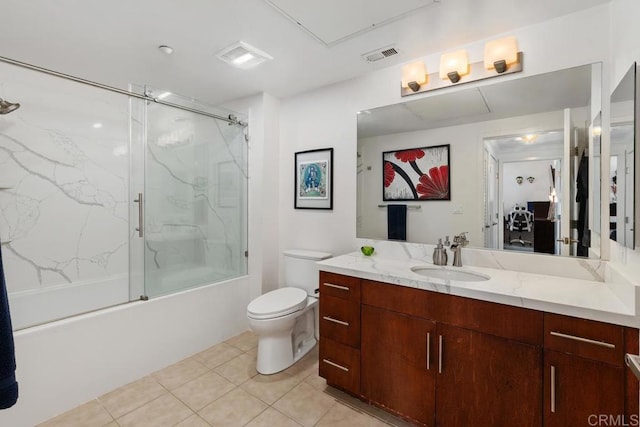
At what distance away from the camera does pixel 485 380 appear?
129 centimetres

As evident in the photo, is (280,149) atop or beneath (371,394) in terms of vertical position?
atop

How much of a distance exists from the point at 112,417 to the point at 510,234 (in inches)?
102

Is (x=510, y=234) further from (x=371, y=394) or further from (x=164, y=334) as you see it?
(x=164, y=334)

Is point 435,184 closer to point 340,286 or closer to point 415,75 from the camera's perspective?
Answer: point 415,75

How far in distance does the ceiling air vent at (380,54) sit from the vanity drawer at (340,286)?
1554 mm

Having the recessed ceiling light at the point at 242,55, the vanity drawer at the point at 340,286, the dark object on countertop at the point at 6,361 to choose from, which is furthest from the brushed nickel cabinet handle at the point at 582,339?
the recessed ceiling light at the point at 242,55

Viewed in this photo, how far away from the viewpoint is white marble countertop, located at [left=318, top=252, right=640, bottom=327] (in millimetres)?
1071

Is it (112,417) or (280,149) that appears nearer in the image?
(112,417)

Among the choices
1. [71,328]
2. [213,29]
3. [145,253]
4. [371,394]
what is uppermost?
[213,29]

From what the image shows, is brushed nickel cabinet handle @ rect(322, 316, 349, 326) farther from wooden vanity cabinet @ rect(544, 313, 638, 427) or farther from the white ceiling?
the white ceiling

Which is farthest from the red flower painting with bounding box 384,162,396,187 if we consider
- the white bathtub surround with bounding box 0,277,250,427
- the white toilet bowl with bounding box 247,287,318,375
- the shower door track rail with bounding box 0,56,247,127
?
the white bathtub surround with bounding box 0,277,250,427

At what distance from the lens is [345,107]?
2410mm

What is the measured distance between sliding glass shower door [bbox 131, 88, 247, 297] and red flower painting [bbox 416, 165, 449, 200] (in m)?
1.71

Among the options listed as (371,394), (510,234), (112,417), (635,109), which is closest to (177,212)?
(112,417)
